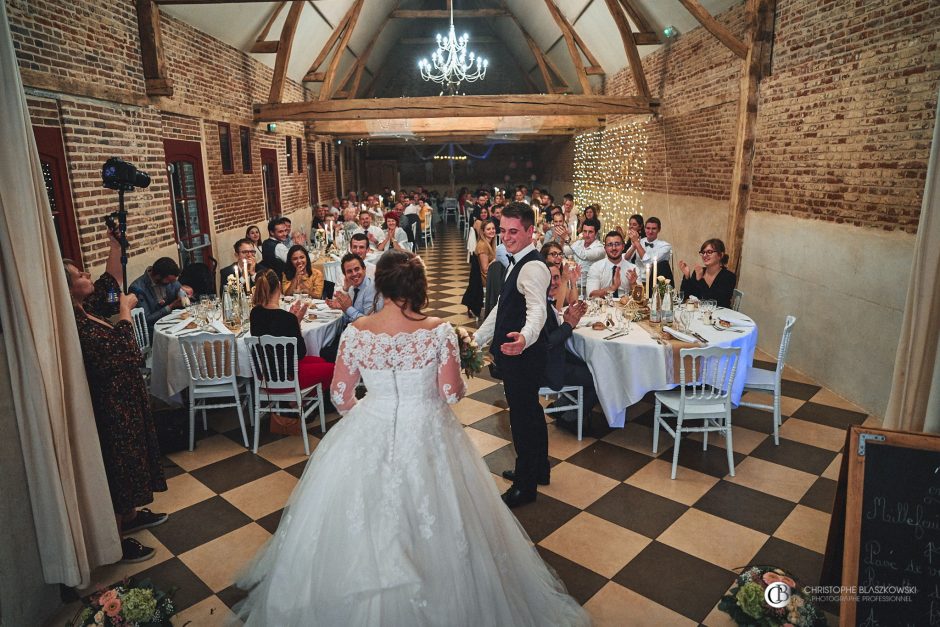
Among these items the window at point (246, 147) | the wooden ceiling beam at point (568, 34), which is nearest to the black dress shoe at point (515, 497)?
the window at point (246, 147)

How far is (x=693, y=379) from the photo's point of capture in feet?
11.4

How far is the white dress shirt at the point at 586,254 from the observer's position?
6.95 metres

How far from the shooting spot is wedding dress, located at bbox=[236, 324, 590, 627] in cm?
204

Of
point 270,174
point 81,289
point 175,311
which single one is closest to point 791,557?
point 81,289

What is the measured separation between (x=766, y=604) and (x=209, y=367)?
3521 millimetres

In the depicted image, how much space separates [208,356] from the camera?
12.8 ft

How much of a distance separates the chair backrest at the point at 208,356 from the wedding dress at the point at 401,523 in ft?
5.90

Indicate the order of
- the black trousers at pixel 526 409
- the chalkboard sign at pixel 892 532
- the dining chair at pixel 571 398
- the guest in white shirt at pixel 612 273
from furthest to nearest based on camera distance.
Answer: the guest in white shirt at pixel 612 273, the dining chair at pixel 571 398, the black trousers at pixel 526 409, the chalkboard sign at pixel 892 532

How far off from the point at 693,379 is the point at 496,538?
178 centimetres

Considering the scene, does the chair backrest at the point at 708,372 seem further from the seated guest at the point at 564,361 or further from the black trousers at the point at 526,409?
the black trousers at the point at 526,409

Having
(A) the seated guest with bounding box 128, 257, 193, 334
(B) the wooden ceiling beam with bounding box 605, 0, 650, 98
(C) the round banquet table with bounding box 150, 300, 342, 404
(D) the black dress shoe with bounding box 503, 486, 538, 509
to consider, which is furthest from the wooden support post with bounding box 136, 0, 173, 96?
(B) the wooden ceiling beam with bounding box 605, 0, 650, 98

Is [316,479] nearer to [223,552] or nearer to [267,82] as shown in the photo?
[223,552]

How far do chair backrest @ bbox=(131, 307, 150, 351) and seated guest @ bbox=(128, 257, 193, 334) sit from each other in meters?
0.10

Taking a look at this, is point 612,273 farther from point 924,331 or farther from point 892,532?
point 892,532
